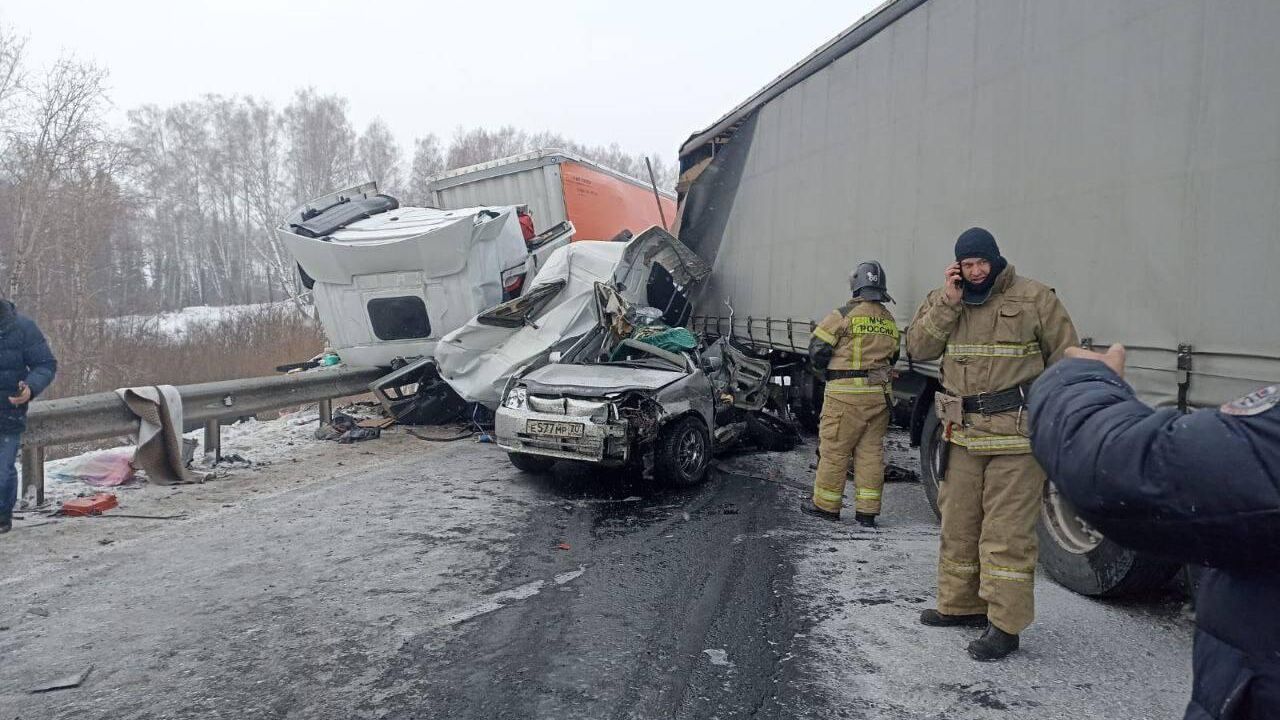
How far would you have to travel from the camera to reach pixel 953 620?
346cm

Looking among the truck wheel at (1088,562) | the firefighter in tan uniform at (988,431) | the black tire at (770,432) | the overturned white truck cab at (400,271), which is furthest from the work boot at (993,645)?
the overturned white truck cab at (400,271)

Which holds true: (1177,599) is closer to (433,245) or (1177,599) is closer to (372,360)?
(433,245)

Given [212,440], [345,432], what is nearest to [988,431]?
[212,440]

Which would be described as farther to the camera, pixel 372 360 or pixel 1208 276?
pixel 372 360

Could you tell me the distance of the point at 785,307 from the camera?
763cm

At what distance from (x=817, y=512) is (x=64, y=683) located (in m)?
4.29

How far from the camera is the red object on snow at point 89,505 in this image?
5.31 meters

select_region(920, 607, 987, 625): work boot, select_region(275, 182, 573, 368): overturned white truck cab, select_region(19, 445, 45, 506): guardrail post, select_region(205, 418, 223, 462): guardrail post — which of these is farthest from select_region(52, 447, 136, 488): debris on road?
select_region(920, 607, 987, 625): work boot

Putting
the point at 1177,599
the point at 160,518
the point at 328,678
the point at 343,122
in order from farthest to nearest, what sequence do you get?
1. the point at 343,122
2. the point at 160,518
3. the point at 1177,599
4. the point at 328,678

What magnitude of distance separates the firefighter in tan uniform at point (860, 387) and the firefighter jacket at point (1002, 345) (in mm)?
1687

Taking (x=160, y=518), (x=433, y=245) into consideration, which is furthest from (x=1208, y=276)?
(x=433, y=245)

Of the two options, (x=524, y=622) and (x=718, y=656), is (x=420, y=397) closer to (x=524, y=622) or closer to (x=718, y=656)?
(x=524, y=622)

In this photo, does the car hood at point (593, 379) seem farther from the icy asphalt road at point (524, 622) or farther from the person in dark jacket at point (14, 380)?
the person in dark jacket at point (14, 380)

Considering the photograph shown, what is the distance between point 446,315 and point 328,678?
21.4 ft
